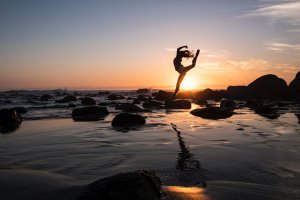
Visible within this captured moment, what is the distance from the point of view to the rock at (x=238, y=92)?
36969 mm

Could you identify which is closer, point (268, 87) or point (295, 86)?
point (295, 86)

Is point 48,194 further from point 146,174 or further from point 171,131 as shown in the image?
point 171,131

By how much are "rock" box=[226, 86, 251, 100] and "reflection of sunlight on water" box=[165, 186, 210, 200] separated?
112 ft

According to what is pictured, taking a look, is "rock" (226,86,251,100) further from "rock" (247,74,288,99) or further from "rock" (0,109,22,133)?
"rock" (0,109,22,133)

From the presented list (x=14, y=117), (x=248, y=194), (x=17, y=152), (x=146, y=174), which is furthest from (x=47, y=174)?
(x=14, y=117)

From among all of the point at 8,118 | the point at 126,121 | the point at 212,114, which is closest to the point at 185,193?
the point at 126,121

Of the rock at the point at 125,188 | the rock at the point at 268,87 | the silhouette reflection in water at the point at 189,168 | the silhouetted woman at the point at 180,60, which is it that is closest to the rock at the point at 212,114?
the silhouetted woman at the point at 180,60

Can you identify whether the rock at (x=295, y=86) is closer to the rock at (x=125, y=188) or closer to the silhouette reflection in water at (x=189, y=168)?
the silhouette reflection in water at (x=189, y=168)

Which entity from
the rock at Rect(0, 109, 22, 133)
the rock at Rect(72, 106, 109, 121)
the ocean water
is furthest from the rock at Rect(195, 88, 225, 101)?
the ocean water

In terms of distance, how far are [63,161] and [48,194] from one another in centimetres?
183

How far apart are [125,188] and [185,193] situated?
779mm

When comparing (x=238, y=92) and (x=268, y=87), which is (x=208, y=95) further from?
(x=268, y=87)

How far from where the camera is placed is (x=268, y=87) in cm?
3591

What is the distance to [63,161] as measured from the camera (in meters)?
5.68
